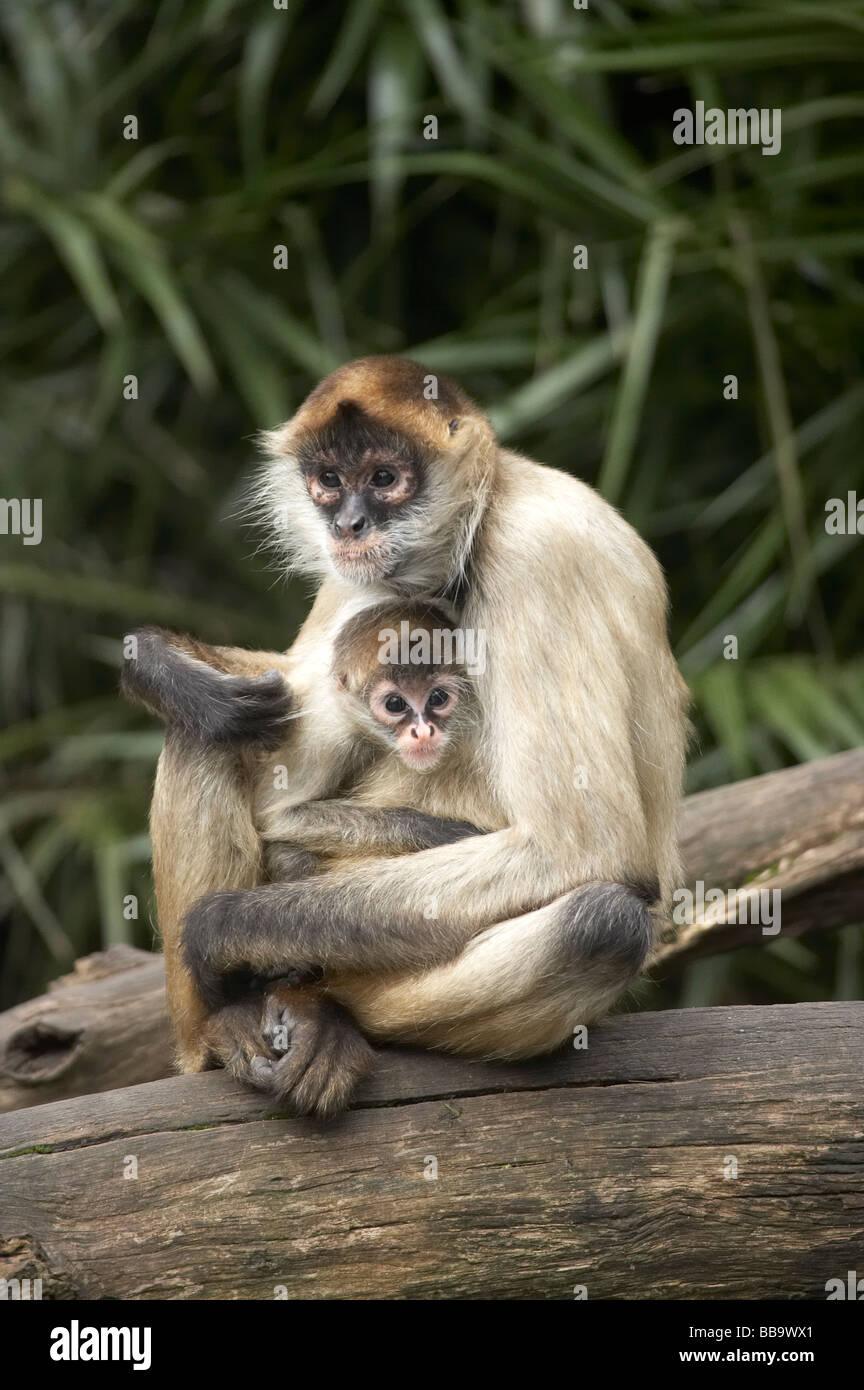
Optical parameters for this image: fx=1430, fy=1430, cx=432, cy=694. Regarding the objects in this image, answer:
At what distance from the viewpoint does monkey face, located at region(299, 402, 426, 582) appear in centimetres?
488

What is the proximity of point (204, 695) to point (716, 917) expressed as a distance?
8.50ft

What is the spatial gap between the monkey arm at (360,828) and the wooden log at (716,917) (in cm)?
158

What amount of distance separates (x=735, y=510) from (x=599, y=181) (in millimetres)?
2090

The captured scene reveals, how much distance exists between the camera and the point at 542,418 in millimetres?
9172

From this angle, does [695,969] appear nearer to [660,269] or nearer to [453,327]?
[660,269]

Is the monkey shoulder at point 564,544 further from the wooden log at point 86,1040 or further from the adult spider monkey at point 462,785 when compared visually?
the wooden log at point 86,1040

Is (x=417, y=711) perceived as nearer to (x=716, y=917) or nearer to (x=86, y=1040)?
(x=716, y=917)

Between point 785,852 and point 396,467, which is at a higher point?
point 396,467

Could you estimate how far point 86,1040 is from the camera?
5.93 m

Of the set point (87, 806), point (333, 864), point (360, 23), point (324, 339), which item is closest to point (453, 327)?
point (324, 339)

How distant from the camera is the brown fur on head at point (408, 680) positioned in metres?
4.73

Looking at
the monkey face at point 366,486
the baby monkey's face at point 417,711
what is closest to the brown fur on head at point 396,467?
the monkey face at point 366,486

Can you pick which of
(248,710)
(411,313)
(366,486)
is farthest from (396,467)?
(411,313)

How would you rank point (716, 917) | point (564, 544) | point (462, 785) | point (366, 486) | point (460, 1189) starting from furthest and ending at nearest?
point (716, 917) → point (366, 486) → point (462, 785) → point (564, 544) → point (460, 1189)
